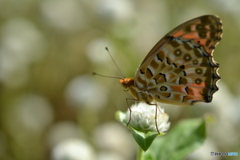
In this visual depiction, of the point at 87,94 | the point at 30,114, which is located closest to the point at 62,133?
the point at 87,94

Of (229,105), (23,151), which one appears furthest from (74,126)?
(229,105)

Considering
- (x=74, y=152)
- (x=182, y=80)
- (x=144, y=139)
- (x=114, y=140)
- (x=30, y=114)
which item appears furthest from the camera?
(x=30, y=114)

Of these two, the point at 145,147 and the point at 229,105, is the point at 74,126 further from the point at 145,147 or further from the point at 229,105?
the point at 145,147

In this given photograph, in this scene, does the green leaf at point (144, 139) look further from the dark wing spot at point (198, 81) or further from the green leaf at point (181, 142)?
the dark wing spot at point (198, 81)

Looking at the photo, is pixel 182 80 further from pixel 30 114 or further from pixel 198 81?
pixel 30 114

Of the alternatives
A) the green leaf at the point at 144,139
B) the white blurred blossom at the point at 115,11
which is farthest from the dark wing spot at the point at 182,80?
the white blurred blossom at the point at 115,11

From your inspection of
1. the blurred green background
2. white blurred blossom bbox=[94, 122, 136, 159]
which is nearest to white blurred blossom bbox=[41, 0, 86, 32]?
the blurred green background

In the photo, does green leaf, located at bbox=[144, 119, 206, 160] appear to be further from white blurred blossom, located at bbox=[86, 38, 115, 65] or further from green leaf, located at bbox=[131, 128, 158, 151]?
white blurred blossom, located at bbox=[86, 38, 115, 65]

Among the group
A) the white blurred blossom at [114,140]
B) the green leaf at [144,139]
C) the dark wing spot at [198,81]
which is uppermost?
the dark wing spot at [198,81]
